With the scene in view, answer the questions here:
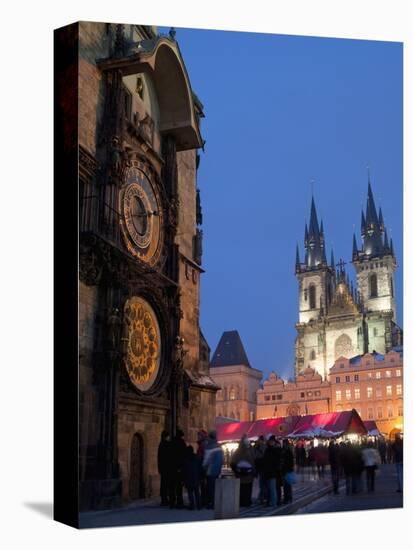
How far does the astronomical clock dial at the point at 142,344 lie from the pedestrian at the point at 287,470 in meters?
2.33

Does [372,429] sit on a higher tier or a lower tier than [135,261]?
lower

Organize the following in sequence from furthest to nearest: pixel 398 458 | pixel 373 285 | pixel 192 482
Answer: pixel 373 285, pixel 398 458, pixel 192 482

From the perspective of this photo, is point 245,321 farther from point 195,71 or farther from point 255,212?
point 195,71

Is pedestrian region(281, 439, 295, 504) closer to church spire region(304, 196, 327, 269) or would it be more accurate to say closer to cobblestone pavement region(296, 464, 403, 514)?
cobblestone pavement region(296, 464, 403, 514)

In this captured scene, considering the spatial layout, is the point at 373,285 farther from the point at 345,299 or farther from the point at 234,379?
the point at 234,379

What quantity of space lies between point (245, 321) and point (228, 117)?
3093 mm

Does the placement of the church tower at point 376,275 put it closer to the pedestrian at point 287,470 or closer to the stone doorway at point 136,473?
the pedestrian at point 287,470

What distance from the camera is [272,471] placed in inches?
562

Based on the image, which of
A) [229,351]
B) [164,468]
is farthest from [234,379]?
[164,468]

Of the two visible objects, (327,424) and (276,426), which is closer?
(276,426)

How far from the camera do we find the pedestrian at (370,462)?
15219mm

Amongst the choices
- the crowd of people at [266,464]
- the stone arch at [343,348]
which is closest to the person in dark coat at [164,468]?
the crowd of people at [266,464]

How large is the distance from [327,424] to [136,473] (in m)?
3.36

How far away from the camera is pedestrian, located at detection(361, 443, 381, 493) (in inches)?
599
